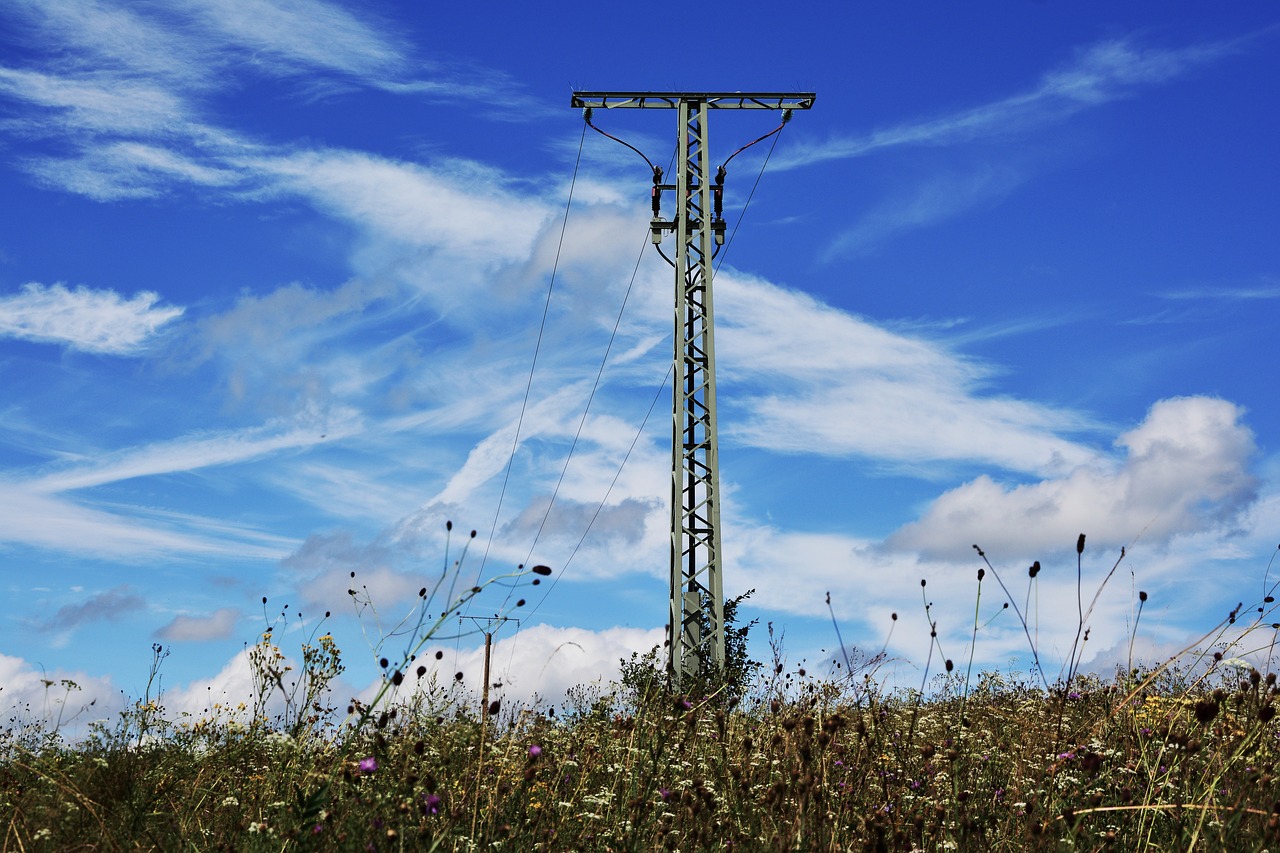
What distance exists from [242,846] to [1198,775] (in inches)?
200

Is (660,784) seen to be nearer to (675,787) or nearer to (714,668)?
(675,787)

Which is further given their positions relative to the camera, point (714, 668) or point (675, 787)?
point (714, 668)

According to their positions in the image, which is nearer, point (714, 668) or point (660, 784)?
point (660, 784)

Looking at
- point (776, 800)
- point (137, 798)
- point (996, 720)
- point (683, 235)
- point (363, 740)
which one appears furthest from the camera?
point (683, 235)

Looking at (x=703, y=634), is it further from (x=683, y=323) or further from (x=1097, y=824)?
(x=1097, y=824)

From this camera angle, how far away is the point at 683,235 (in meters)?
14.3

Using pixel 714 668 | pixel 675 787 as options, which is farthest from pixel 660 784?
pixel 714 668

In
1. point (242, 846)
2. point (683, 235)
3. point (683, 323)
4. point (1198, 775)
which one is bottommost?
point (242, 846)

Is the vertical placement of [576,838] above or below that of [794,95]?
below

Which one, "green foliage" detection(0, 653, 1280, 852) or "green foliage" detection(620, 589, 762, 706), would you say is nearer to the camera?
"green foliage" detection(0, 653, 1280, 852)

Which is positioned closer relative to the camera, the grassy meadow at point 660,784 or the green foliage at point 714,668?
the grassy meadow at point 660,784

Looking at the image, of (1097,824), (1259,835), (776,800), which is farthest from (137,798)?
(1259,835)

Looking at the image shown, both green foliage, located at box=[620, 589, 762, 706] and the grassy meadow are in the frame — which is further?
green foliage, located at box=[620, 589, 762, 706]

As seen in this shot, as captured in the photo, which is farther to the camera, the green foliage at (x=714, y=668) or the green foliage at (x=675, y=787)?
the green foliage at (x=714, y=668)
